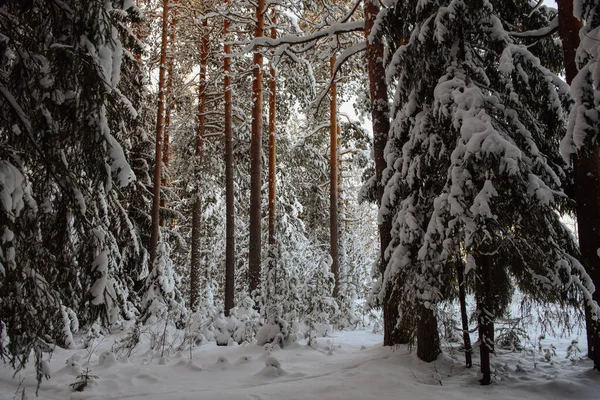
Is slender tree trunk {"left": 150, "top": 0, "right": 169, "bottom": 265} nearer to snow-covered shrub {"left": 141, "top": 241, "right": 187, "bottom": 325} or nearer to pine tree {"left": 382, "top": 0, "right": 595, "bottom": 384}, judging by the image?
snow-covered shrub {"left": 141, "top": 241, "right": 187, "bottom": 325}

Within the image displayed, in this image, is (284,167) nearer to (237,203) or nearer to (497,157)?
(237,203)

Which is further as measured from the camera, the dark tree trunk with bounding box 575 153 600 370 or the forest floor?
the dark tree trunk with bounding box 575 153 600 370

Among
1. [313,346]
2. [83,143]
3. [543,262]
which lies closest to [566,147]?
[543,262]

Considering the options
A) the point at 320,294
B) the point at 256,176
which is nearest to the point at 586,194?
the point at 320,294

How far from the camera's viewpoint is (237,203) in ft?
55.1

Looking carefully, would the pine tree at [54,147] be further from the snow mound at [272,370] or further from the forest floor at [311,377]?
the snow mound at [272,370]

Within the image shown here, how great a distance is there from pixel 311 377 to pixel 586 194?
470 cm

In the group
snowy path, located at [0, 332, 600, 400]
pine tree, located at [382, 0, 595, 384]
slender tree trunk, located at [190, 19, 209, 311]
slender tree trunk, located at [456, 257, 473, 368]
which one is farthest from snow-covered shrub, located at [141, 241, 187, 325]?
slender tree trunk, located at [456, 257, 473, 368]

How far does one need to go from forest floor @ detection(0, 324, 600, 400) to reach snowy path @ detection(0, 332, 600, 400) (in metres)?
0.01

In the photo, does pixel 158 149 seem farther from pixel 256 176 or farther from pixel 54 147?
pixel 54 147

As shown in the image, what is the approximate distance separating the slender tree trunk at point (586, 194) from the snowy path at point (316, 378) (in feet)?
3.25

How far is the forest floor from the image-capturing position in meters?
4.32

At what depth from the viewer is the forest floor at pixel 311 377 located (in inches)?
170

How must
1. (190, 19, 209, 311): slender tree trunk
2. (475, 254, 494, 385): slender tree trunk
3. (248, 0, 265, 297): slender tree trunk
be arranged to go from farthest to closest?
(190, 19, 209, 311): slender tree trunk
(248, 0, 265, 297): slender tree trunk
(475, 254, 494, 385): slender tree trunk
